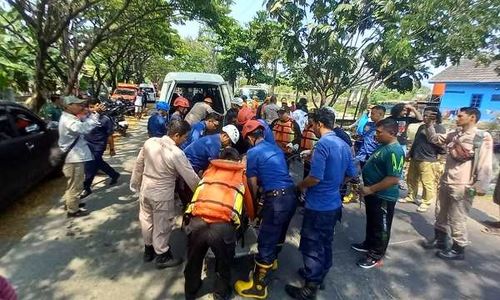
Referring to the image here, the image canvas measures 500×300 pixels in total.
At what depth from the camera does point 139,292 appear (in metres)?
3.15

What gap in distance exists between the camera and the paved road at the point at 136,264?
3.24 m

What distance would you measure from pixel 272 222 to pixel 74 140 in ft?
9.79

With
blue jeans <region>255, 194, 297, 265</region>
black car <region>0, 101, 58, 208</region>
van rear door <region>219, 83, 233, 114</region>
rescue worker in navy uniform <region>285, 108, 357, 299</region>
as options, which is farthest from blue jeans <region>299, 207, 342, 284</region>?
van rear door <region>219, 83, 233, 114</region>

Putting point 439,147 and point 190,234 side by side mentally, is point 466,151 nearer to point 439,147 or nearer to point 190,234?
point 439,147

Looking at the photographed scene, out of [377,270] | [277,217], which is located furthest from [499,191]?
[277,217]

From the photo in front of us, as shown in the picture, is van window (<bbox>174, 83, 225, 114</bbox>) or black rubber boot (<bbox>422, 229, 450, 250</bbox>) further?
van window (<bbox>174, 83, 225, 114</bbox>)

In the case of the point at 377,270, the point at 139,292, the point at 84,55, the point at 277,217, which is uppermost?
the point at 84,55

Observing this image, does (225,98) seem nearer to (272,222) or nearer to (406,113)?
(406,113)

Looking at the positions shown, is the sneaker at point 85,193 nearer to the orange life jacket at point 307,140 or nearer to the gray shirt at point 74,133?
the gray shirt at point 74,133

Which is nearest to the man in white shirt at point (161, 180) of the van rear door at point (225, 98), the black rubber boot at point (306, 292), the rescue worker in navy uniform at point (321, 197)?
the rescue worker in navy uniform at point (321, 197)

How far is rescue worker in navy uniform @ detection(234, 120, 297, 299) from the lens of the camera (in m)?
3.01

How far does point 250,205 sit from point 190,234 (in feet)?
2.19

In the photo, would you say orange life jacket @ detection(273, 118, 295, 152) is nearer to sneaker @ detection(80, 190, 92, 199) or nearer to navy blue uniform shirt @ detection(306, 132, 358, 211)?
navy blue uniform shirt @ detection(306, 132, 358, 211)

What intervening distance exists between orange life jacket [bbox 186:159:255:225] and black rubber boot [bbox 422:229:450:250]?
295cm
